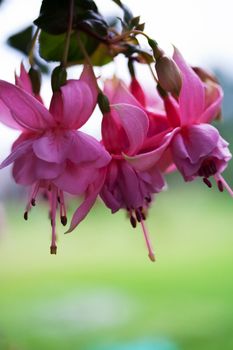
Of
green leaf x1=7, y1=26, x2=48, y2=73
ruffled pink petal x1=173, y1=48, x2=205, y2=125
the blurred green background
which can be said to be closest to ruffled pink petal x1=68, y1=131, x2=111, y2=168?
ruffled pink petal x1=173, y1=48, x2=205, y2=125

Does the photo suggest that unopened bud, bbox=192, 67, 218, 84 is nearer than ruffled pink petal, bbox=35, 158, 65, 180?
No

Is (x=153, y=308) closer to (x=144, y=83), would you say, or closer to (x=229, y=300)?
(x=229, y=300)

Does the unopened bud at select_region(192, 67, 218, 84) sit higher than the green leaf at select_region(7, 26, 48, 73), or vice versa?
the unopened bud at select_region(192, 67, 218, 84)

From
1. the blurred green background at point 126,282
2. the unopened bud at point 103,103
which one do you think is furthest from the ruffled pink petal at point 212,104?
the blurred green background at point 126,282

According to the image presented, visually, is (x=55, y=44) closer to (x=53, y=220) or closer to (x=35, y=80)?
(x=35, y=80)

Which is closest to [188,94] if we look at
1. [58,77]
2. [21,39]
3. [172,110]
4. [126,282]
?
[172,110]

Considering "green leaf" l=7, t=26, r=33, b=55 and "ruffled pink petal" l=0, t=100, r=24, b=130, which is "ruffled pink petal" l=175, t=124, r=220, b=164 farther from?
"green leaf" l=7, t=26, r=33, b=55

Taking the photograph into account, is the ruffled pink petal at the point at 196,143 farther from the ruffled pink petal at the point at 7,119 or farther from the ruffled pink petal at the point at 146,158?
the ruffled pink petal at the point at 7,119
